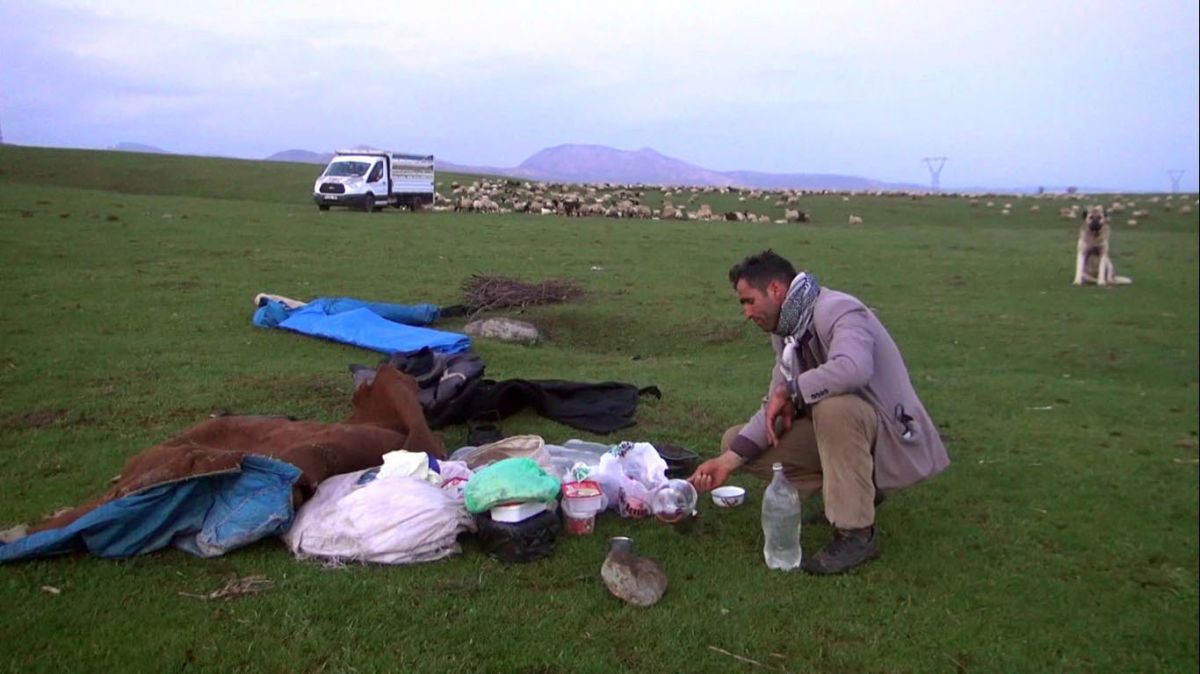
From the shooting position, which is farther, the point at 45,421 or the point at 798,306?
the point at 45,421

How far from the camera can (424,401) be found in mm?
7031

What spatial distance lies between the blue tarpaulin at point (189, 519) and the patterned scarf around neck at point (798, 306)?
2.59 m

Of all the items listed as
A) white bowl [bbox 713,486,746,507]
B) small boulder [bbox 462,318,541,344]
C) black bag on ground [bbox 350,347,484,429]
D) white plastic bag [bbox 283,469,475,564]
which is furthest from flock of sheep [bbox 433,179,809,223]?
white plastic bag [bbox 283,469,475,564]

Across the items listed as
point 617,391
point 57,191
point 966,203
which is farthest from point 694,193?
point 617,391

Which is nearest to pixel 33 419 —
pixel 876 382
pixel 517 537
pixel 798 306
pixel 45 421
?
pixel 45 421

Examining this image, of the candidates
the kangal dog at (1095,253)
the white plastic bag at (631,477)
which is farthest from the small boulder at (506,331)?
the kangal dog at (1095,253)

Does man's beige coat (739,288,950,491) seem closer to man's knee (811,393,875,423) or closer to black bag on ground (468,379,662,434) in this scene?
man's knee (811,393,875,423)

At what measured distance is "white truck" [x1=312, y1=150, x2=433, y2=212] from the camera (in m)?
31.5

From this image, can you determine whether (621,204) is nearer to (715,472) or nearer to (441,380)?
(441,380)

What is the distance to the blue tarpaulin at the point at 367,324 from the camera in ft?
30.9

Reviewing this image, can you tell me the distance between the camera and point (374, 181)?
32.8 metres

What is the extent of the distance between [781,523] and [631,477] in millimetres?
1113

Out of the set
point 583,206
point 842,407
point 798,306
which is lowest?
point 842,407

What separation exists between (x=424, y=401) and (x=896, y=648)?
4.18 meters
